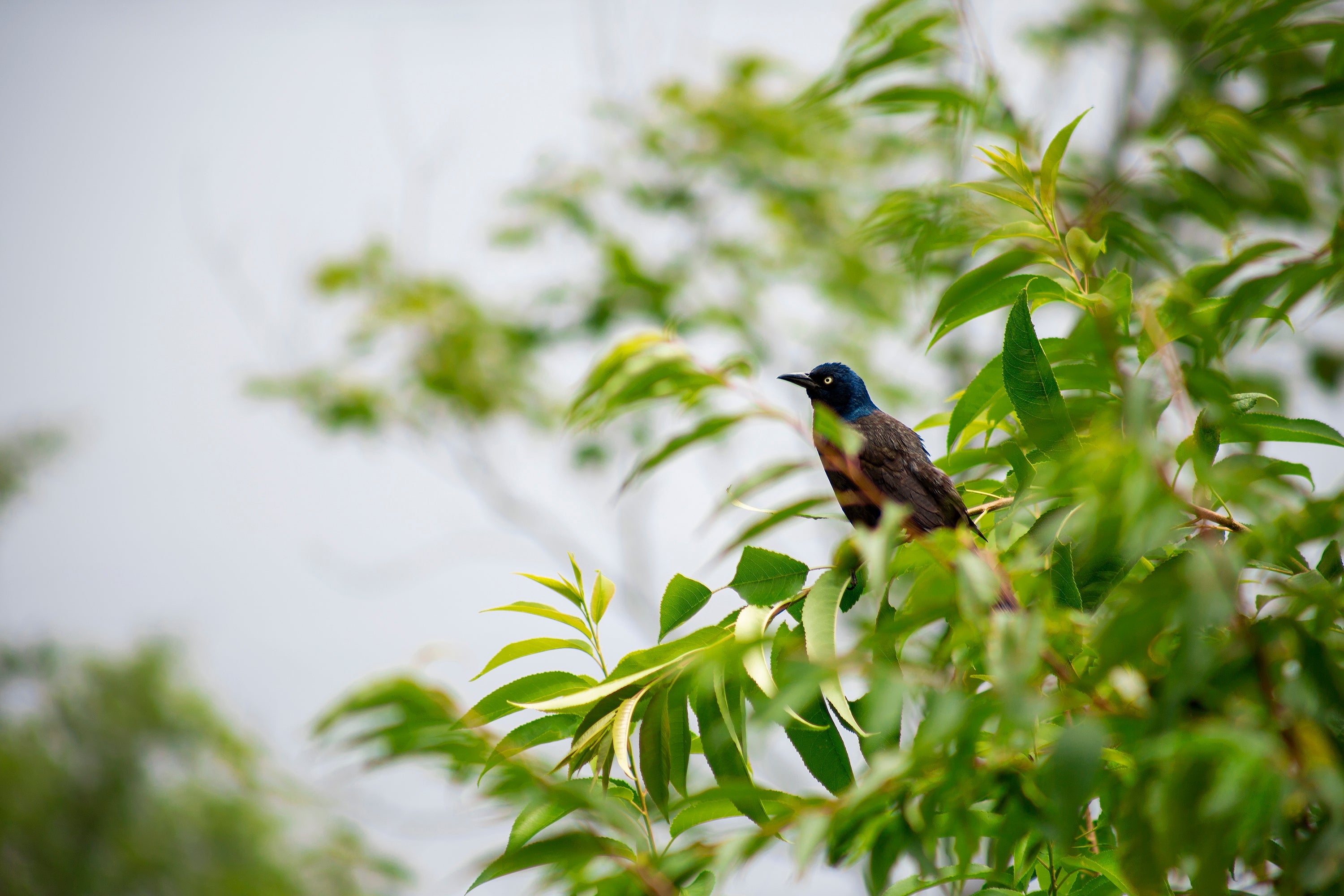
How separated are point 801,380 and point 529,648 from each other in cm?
206

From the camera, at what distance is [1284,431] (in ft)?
3.66

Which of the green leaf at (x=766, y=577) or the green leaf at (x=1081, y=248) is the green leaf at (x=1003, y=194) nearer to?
the green leaf at (x=1081, y=248)

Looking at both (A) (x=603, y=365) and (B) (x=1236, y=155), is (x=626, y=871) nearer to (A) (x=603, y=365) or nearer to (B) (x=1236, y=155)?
(A) (x=603, y=365)

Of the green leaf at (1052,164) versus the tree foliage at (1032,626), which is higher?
the green leaf at (1052,164)

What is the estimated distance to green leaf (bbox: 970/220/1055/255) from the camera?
49.2 inches

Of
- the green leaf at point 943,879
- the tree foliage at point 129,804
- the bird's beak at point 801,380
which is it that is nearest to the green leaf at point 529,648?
the green leaf at point 943,879

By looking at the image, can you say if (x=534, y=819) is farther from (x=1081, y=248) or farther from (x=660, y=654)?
(x=1081, y=248)

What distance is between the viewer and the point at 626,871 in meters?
0.84

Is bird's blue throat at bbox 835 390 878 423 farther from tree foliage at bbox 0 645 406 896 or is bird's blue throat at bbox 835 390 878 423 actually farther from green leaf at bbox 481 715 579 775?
tree foliage at bbox 0 645 406 896

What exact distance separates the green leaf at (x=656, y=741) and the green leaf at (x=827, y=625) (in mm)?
202

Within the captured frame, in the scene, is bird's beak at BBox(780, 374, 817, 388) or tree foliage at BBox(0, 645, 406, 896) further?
tree foliage at BBox(0, 645, 406, 896)

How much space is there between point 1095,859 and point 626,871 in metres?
0.63

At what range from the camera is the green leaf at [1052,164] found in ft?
3.85

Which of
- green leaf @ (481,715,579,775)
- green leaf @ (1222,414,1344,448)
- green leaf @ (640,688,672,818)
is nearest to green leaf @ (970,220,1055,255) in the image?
green leaf @ (1222,414,1344,448)
